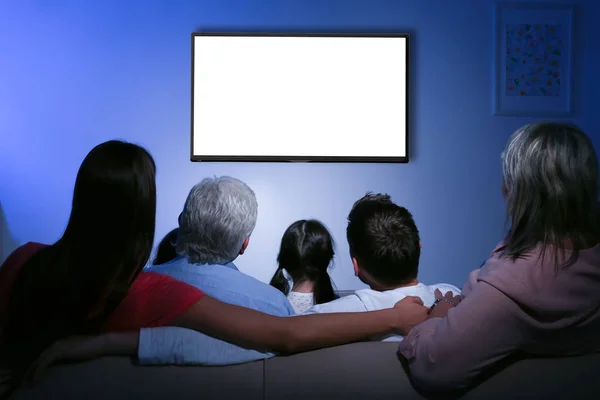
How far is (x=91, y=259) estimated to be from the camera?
3.11ft

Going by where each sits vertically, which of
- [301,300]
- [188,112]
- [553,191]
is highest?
[188,112]

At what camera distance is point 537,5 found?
3.27 metres

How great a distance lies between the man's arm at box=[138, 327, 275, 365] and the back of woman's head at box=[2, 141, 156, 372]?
0.47ft

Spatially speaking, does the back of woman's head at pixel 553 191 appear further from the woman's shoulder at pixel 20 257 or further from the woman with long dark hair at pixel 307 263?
the woman with long dark hair at pixel 307 263

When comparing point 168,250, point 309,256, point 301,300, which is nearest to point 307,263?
point 309,256

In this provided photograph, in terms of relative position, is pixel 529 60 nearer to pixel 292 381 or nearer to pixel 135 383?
pixel 292 381

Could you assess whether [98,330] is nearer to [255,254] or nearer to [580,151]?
[580,151]

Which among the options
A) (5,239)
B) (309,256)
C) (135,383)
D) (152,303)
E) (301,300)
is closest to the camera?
(135,383)

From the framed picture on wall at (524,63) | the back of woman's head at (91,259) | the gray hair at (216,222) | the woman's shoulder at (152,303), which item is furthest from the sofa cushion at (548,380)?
the framed picture on wall at (524,63)

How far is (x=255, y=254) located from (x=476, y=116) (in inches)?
60.2

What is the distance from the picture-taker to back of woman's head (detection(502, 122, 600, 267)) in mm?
926

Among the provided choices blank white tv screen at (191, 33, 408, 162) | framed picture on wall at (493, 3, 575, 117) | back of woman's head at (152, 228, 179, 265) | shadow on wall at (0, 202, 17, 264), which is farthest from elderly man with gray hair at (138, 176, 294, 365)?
framed picture on wall at (493, 3, 575, 117)

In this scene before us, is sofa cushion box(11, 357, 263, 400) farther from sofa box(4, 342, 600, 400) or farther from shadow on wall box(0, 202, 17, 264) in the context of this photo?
shadow on wall box(0, 202, 17, 264)

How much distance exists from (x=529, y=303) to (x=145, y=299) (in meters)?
0.62
